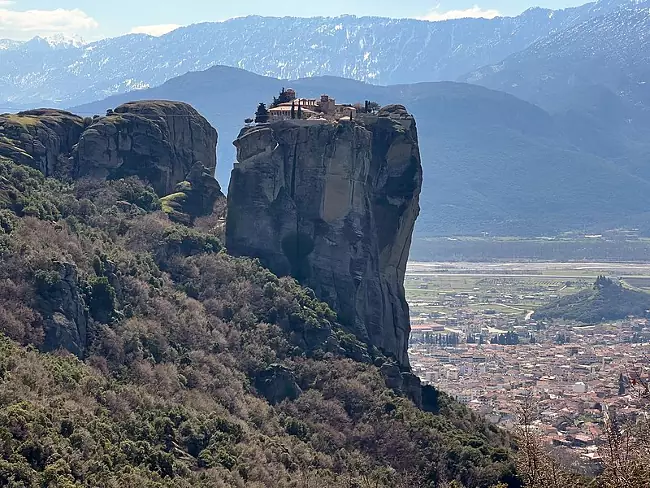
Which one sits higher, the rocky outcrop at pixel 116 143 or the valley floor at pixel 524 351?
the rocky outcrop at pixel 116 143

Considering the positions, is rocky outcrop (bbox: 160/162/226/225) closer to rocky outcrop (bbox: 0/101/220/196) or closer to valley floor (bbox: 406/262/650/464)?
rocky outcrop (bbox: 0/101/220/196)

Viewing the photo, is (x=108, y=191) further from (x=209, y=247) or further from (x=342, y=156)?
(x=342, y=156)

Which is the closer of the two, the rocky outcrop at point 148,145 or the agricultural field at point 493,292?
the rocky outcrop at point 148,145

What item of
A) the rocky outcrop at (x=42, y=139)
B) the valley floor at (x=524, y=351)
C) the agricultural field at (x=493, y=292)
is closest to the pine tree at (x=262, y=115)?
the rocky outcrop at (x=42, y=139)

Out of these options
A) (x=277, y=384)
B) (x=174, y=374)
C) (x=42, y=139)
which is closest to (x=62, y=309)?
(x=174, y=374)

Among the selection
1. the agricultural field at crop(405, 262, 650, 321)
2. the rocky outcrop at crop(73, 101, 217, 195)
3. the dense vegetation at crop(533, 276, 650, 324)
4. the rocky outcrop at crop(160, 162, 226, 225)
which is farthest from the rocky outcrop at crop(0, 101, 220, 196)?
the dense vegetation at crop(533, 276, 650, 324)

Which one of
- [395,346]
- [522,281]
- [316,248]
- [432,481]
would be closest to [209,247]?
[316,248]

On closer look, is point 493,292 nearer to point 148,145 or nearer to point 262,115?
point 262,115

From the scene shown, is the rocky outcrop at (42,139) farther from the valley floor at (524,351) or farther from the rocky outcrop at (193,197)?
the valley floor at (524,351)
